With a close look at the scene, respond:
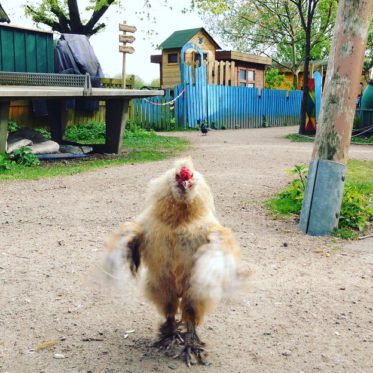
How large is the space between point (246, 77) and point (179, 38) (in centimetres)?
476

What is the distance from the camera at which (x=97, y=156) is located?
10.7 m

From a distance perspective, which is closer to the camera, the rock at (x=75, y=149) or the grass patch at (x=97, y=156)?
the grass patch at (x=97, y=156)

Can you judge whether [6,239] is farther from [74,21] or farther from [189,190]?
[74,21]

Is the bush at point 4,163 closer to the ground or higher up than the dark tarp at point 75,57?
closer to the ground

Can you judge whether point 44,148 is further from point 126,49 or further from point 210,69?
point 210,69

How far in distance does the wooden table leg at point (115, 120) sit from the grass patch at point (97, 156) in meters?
0.36

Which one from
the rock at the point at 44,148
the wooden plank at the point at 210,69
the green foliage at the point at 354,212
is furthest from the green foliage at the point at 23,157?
the wooden plank at the point at 210,69

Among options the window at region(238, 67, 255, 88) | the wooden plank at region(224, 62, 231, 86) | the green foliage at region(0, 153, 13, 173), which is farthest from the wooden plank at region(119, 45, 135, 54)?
the window at region(238, 67, 255, 88)

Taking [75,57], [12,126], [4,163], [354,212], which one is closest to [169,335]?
[354,212]

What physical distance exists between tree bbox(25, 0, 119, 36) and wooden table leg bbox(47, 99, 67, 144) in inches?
385

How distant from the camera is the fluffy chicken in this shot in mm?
2376

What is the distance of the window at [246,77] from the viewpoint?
29.5m

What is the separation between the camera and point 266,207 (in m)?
6.33

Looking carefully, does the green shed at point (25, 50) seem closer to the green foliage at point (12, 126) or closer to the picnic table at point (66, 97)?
the green foliage at point (12, 126)
